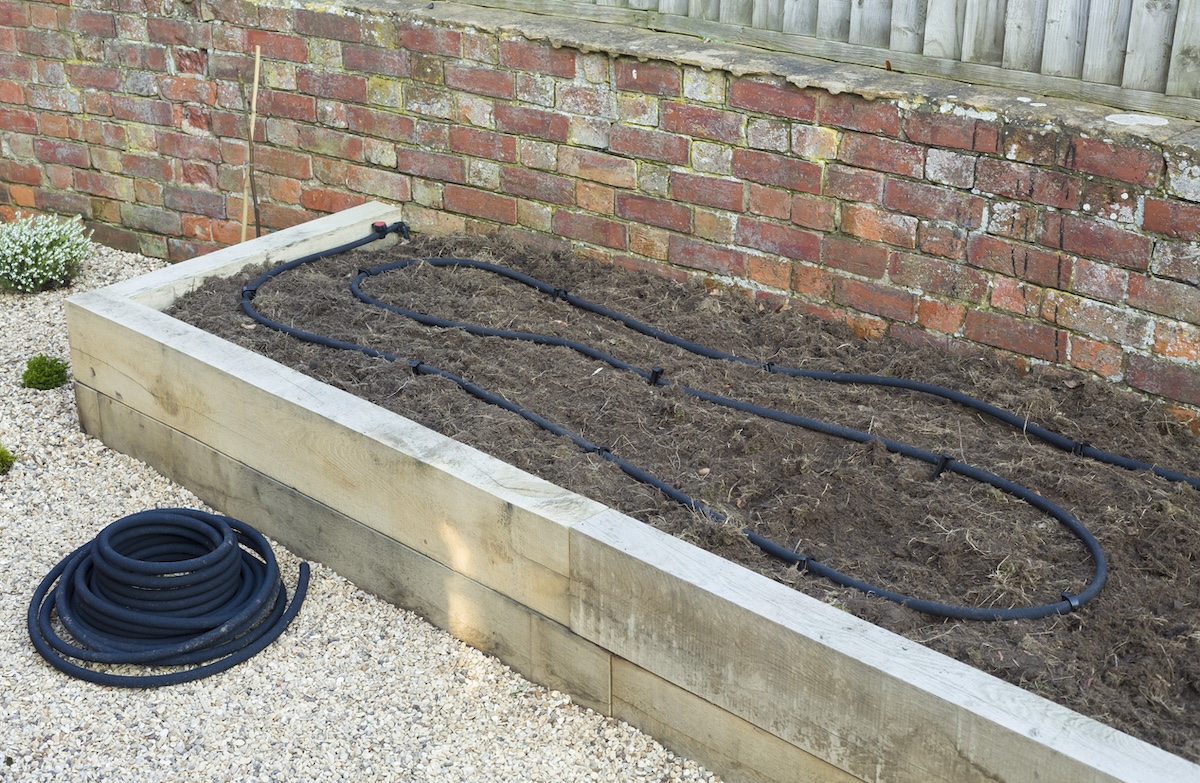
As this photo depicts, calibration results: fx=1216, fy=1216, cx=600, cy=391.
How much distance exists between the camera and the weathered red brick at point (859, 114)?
390 cm

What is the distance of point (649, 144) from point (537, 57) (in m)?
0.60

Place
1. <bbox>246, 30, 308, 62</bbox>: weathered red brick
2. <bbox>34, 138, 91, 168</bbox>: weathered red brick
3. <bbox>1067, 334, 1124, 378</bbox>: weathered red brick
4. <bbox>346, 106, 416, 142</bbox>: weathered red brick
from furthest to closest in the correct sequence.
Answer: <bbox>34, 138, 91, 168</bbox>: weathered red brick → <bbox>246, 30, 308, 62</bbox>: weathered red brick → <bbox>346, 106, 416, 142</bbox>: weathered red brick → <bbox>1067, 334, 1124, 378</bbox>: weathered red brick

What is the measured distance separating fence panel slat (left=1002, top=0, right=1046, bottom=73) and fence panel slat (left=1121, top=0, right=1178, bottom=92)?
10.9 inches

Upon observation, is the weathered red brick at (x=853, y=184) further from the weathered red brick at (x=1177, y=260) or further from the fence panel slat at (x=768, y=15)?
the weathered red brick at (x=1177, y=260)

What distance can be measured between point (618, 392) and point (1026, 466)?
125cm

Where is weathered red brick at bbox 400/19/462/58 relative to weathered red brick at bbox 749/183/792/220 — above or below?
above

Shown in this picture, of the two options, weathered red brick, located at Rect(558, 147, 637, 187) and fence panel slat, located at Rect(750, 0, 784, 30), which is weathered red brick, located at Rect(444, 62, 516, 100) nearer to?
weathered red brick, located at Rect(558, 147, 637, 187)

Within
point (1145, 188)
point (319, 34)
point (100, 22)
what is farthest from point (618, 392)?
point (100, 22)

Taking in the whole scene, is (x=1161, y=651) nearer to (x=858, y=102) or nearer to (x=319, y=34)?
(x=858, y=102)

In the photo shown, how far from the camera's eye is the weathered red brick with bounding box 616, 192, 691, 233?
452cm

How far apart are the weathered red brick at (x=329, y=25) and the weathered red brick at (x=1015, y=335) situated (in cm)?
281

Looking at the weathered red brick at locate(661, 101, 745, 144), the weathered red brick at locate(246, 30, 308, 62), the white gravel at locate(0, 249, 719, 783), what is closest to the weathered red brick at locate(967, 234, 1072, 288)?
the weathered red brick at locate(661, 101, 745, 144)

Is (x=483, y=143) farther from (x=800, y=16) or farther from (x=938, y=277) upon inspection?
(x=938, y=277)

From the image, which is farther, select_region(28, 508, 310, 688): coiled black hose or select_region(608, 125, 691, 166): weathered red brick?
select_region(608, 125, 691, 166): weathered red brick
